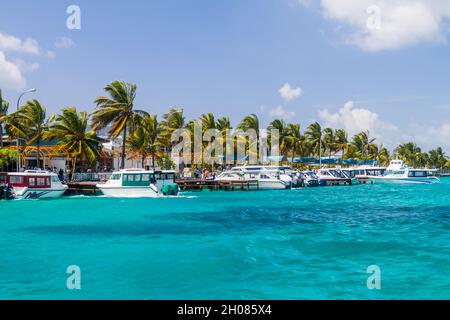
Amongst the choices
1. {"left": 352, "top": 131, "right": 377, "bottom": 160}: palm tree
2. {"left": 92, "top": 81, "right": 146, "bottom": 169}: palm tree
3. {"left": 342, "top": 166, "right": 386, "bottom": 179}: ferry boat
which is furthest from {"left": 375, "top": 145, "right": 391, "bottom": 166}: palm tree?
{"left": 92, "top": 81, "right": 146, "bottom": 169}: palm tree

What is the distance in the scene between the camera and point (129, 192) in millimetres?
47375

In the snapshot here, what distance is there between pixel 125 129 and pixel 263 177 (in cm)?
2189

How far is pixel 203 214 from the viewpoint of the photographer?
33875mm

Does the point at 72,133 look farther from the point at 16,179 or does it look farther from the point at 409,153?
the point at 409,153

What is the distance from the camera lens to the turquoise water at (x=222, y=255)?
14008 mm

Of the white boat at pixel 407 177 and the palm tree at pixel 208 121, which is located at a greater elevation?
the palm tree at pixel 208 121

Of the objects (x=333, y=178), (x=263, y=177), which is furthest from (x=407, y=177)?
(x=263, y=177)

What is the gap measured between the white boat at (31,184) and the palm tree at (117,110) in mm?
15507

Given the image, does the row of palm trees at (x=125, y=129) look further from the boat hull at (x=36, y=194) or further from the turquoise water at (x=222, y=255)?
the turquoise water at (x=222, y=255)

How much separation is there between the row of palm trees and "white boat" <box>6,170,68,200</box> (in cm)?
1219

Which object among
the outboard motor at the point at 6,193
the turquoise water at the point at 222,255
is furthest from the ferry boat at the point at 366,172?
the outboard motor at the point at 6,193
